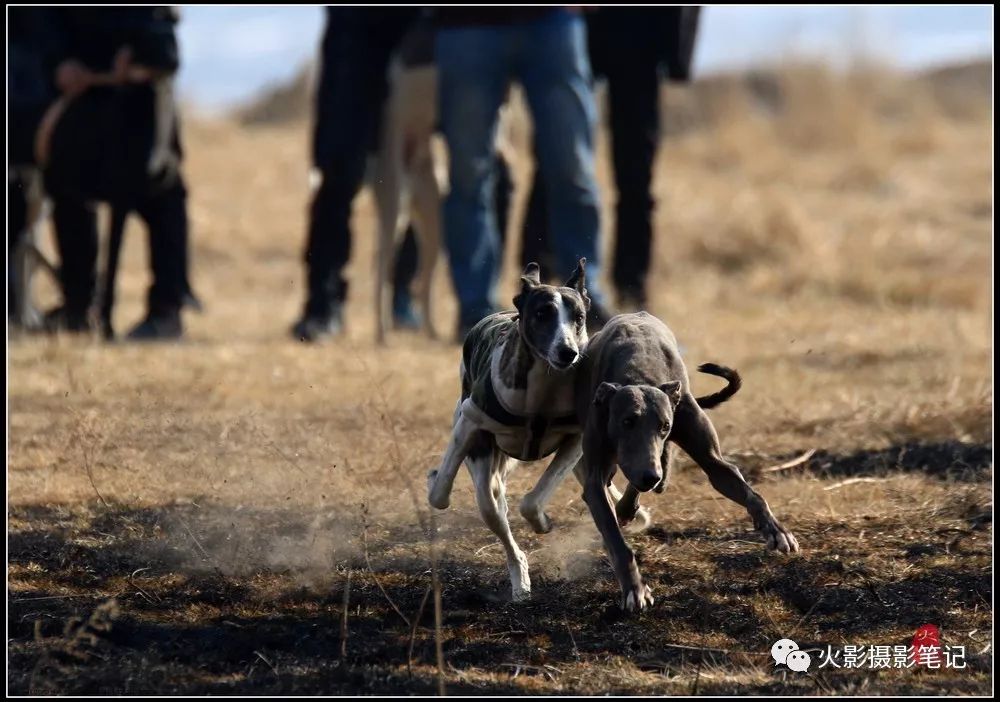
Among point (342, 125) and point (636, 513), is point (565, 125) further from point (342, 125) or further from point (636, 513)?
point (636, 513)

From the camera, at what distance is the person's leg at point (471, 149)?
831 centimetres

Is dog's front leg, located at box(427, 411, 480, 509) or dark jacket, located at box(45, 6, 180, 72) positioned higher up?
dark jacket, located at box(45, 6, 180, 72)

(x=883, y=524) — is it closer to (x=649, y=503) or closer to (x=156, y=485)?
(x=649, y=503)

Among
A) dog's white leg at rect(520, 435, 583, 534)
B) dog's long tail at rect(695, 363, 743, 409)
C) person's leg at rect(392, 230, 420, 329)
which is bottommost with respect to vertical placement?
person's leg at rect(392, 230, 420, 329)

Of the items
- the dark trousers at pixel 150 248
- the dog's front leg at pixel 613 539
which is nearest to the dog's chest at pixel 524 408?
the dog's front leg at pixel 613 539

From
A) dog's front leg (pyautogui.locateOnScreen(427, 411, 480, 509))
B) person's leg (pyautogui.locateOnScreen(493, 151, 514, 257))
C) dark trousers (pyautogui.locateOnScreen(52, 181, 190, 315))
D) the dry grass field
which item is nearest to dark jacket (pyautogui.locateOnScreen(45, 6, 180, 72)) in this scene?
dark trousers (pyautogui.locateOnScreen(52, 181, 190, 315))

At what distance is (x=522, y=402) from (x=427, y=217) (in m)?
5.32

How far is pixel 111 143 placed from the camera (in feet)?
31.2

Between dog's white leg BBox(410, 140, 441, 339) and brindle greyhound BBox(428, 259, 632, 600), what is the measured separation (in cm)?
461

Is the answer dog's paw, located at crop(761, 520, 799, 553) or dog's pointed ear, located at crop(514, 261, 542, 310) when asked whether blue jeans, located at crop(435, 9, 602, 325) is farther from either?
dog's paw, located at crop(761, 520, 799, 553)

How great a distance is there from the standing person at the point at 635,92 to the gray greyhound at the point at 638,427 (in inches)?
183

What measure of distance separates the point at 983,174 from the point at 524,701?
1271 centimetres

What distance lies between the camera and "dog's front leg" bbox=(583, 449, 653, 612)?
4.32 m

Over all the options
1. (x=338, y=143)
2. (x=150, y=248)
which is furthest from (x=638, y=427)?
(x=150, y=248)
